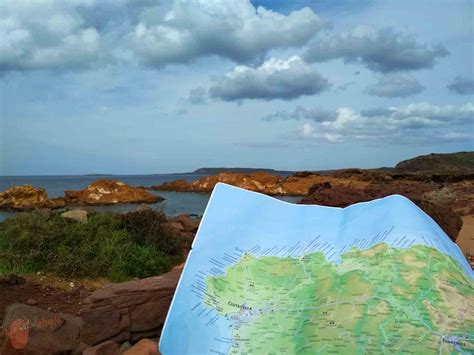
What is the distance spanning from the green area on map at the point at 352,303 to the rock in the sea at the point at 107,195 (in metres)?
33.6

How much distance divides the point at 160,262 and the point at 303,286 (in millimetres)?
5947

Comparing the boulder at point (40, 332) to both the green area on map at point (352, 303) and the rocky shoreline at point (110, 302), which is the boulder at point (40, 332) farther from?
the green area on map at point (352, 303)

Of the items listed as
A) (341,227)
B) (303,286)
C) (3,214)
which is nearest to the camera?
(303,286)

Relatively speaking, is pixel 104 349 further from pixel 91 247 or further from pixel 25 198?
pixel 25 198

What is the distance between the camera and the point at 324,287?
9.84 ft

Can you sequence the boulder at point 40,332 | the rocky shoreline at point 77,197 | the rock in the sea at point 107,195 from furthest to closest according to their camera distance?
the rock in the sea at point 107,195
the rocky shoreline at point 77,197
the boulder at point 40,332

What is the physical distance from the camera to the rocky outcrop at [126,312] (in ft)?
13.2

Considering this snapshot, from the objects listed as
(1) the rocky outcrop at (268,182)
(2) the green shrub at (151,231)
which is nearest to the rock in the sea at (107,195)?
(1) the rocky outcrop at (268,182)

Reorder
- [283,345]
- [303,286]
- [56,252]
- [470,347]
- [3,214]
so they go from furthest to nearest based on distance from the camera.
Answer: [3,214]
[56,252]
[303,286]
[283,345]
[470,347]

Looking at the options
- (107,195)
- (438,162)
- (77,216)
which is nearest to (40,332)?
(77,216)

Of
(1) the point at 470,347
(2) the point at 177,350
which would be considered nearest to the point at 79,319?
(2) the point at 177,350

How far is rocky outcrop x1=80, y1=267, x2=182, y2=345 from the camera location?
4.03m

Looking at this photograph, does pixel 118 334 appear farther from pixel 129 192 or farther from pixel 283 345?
pixel 129 192

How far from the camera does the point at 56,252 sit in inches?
338
